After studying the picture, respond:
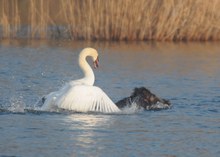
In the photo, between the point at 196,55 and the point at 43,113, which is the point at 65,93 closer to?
the point at 43,113

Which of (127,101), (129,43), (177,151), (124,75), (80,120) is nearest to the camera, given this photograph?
(177,151)

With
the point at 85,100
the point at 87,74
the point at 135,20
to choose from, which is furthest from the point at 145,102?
the point at 135,20

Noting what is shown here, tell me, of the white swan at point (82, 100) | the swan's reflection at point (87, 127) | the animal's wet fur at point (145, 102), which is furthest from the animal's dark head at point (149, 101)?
the swan's reflection at point (87, 127)

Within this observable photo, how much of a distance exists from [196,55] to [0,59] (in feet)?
14.1

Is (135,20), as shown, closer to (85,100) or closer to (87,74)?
(87,74)

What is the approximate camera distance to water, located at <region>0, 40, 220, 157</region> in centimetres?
854

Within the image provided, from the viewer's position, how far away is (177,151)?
8.36m

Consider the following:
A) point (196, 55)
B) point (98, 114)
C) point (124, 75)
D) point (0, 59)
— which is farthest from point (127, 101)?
point (196, 55)

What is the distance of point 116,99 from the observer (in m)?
12.2

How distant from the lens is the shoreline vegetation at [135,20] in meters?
20.8

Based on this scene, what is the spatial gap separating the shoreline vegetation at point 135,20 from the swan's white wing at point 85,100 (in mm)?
10259

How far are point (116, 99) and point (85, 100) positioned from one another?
1.73m

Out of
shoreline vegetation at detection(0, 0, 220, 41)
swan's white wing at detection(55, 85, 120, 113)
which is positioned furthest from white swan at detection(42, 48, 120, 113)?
shoreline vegetation at detection(0, 0, 220, 41)

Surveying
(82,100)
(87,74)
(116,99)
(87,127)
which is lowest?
(87,127)
